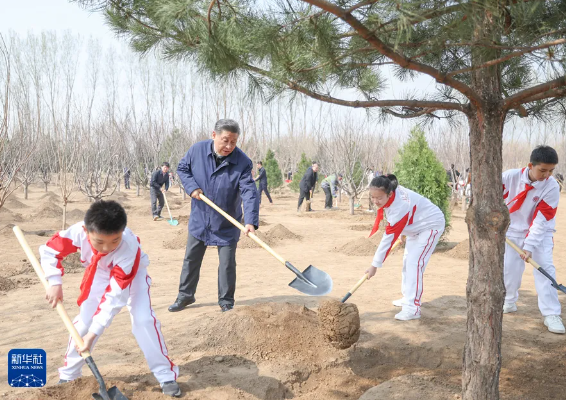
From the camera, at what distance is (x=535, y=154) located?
3.74m

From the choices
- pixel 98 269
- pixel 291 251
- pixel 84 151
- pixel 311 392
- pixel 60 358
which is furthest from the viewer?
pixel 84 151

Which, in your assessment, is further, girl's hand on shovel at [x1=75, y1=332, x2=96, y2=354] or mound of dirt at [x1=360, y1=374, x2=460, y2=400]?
mound of dirt at [x1=360, y1=374, x2=460, y2=400]

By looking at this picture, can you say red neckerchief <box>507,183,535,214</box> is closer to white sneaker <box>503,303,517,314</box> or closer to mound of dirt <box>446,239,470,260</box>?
white sneaker <box>503,303,517,314</box>

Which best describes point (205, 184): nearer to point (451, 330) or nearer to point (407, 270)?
point (407, 270)

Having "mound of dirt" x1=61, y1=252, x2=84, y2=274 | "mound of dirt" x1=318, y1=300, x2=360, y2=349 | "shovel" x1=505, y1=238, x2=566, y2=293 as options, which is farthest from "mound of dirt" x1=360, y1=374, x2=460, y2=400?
"mound of dirt" x1=61, y1=252, x2=84, y2=274

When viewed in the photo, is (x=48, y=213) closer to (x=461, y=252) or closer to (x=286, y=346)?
(x=461, y=252)

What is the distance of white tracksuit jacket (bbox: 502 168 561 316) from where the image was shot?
3949mm

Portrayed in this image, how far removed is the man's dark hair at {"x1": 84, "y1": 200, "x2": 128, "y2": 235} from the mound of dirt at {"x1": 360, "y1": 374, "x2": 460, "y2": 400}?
1.55 metres

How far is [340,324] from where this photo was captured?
10.5 ft

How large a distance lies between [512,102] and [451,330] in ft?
7.47

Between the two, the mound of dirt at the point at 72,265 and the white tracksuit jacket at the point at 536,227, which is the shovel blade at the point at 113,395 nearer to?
the white tracksuit jacket at the point at 536,227

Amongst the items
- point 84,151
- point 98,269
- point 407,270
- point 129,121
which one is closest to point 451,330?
point 407,270

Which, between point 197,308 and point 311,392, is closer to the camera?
point 311,392

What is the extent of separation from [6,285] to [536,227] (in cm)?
529
